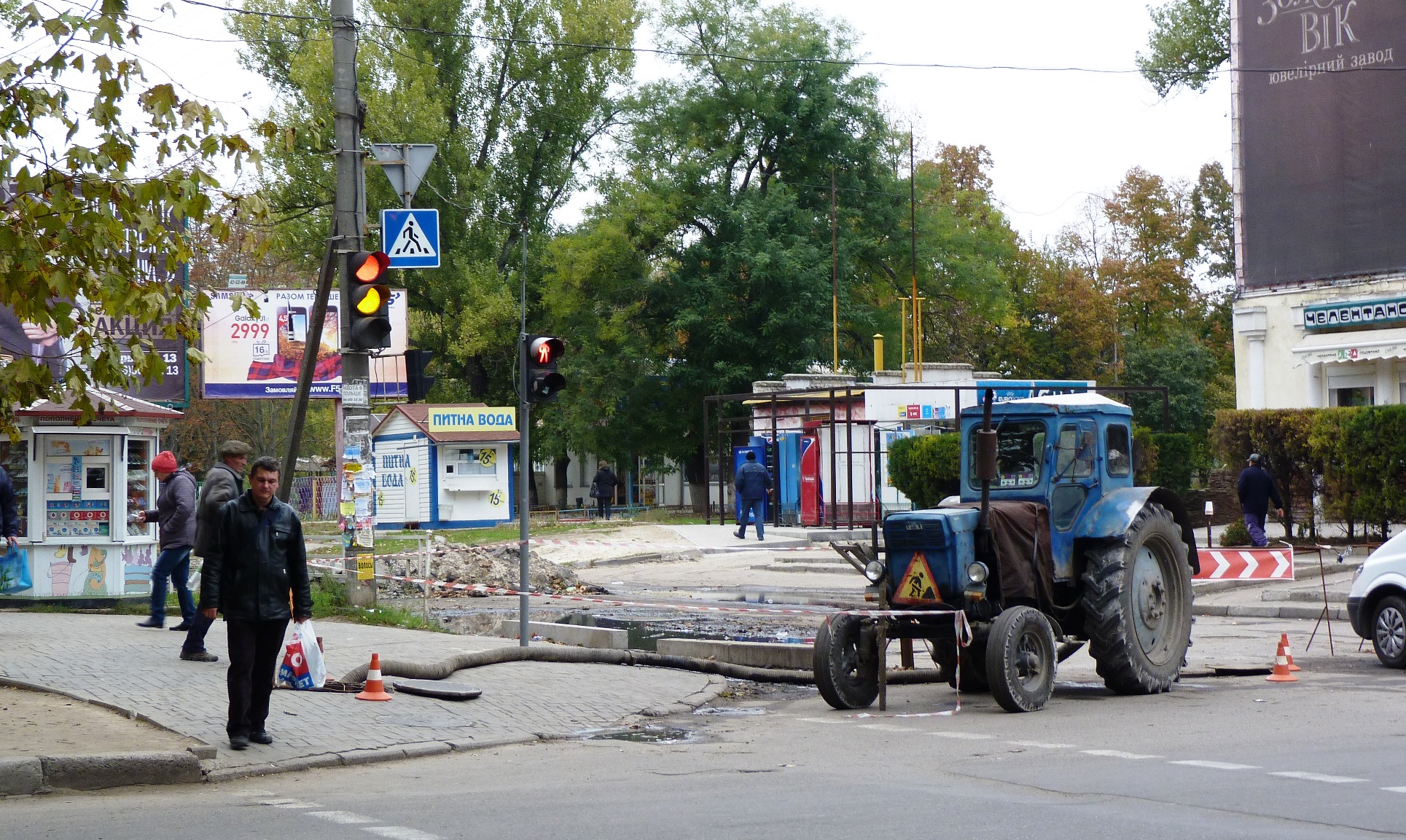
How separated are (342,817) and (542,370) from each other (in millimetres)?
7001

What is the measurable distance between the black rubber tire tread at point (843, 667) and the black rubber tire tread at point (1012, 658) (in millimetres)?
1144

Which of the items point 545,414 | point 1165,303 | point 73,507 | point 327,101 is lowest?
point 73,507

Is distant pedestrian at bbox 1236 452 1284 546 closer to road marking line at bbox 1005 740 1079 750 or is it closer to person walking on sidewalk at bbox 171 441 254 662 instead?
road marking line at bbox 1005 740 1079 750

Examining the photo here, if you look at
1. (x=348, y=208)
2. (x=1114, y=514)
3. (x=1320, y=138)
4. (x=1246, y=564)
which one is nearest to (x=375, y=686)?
(x=348, y=208)

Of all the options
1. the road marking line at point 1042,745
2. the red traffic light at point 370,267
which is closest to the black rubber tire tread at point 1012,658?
A: the road marking line at point 1042,745

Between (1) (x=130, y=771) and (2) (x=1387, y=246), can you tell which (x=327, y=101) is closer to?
(2) (x=1387, y=246)

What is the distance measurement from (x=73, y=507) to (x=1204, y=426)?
1977 inches

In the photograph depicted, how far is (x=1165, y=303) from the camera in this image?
5956cm

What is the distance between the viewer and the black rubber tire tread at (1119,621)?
11.6m

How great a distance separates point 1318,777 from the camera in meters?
7.81

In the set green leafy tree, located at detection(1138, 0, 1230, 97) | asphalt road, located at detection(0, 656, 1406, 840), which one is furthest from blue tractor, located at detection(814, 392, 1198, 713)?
green leafy tree, located at detection(1138, 0, 1230, 97)

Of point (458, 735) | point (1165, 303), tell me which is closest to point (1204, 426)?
point (1165, 303)

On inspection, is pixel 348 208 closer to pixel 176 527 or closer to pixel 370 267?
pixel 370 267

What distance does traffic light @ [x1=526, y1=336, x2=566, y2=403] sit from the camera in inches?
536
